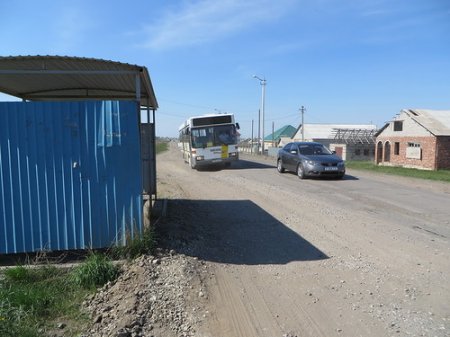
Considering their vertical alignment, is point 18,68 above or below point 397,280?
above

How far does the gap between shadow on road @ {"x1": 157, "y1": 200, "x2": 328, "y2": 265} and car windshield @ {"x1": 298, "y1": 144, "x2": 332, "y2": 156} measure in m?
8.97

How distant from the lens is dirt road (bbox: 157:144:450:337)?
3906 millimetres

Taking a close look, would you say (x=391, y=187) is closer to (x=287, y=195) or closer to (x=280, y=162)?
(x=287, y=195)

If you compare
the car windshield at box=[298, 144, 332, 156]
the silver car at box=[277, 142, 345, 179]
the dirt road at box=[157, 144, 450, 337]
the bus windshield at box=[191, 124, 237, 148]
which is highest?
the bus windshield at box=[191, 124, 237, 148]

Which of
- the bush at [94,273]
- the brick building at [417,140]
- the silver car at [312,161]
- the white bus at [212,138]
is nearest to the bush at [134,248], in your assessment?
the bush at [94,273]

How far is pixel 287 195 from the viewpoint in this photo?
39.2ft

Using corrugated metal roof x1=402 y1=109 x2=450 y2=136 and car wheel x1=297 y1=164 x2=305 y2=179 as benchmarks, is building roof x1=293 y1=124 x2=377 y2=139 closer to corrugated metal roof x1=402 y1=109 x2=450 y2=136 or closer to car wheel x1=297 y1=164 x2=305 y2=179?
corrugated metal roof x1=402 y1=109 x2=450 y2=136

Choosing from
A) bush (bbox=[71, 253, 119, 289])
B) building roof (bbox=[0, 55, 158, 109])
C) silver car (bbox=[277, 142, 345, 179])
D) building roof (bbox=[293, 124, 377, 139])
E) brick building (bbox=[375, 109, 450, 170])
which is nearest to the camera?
bush (bbox=[71, 253, 119, 289])

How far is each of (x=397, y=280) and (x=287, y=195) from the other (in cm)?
700

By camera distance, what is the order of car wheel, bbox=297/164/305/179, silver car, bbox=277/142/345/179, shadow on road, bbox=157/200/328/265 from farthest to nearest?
car wheel, bbox=297/164/305/179 < silver car, bbox=277/142/345/179 < shadow on road, bbox=157/200/328/265

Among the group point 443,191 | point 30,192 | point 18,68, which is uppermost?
point 18,68

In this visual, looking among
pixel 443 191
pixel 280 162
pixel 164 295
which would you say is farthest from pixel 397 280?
pixel 280 162

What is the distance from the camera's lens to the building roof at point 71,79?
17.6 feet

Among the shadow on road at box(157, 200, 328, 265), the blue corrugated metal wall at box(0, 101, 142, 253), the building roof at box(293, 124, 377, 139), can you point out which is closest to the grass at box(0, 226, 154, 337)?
the blue corrugated metal wall at box(0, 101, 142, 253)
